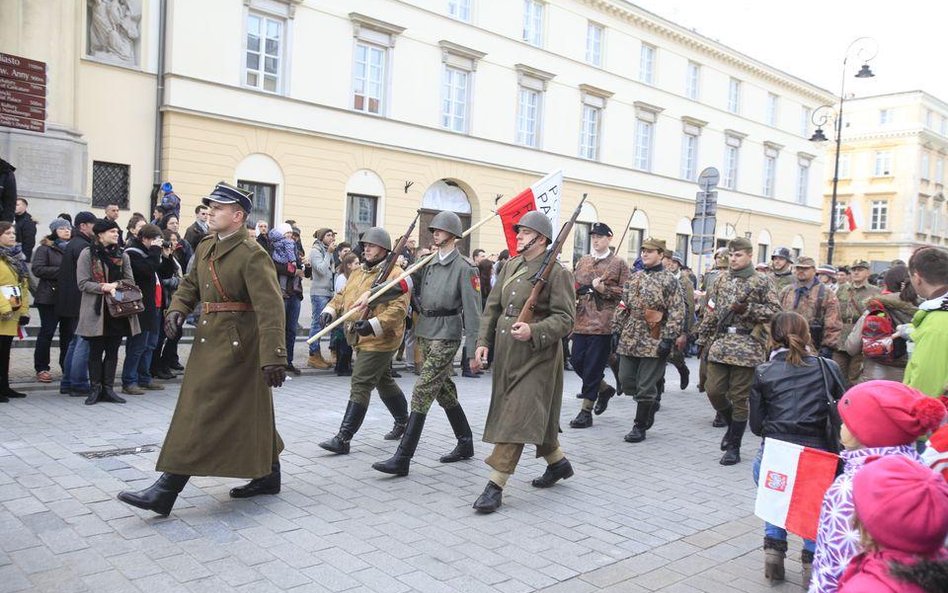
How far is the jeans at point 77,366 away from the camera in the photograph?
8.41 m

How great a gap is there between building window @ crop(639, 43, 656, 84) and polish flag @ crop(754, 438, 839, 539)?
94.3ft

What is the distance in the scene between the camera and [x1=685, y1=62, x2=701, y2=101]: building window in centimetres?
3319

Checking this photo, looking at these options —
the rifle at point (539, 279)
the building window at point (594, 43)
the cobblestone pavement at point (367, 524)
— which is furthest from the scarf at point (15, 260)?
the building window at point (594, 43)

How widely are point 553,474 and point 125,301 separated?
497 cm

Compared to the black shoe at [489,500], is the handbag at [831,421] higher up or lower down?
higher up

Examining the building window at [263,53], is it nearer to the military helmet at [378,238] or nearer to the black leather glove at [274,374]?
the military helmet at [378,238]

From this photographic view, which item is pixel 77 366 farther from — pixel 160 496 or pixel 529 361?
pixel 529 361

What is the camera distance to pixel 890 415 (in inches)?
122

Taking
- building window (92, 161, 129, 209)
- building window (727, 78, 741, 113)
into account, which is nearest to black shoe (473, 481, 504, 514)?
building window (92, 161, 129, 209)

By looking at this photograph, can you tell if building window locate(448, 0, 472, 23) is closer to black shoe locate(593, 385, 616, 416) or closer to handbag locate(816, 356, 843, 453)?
black shoe locate(593, 385, 616, 416)

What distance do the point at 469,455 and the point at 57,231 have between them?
19.3ft

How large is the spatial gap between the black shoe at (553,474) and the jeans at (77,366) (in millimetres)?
5351

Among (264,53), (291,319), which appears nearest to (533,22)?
(264,53)

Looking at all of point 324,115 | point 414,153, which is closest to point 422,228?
point 414,153
